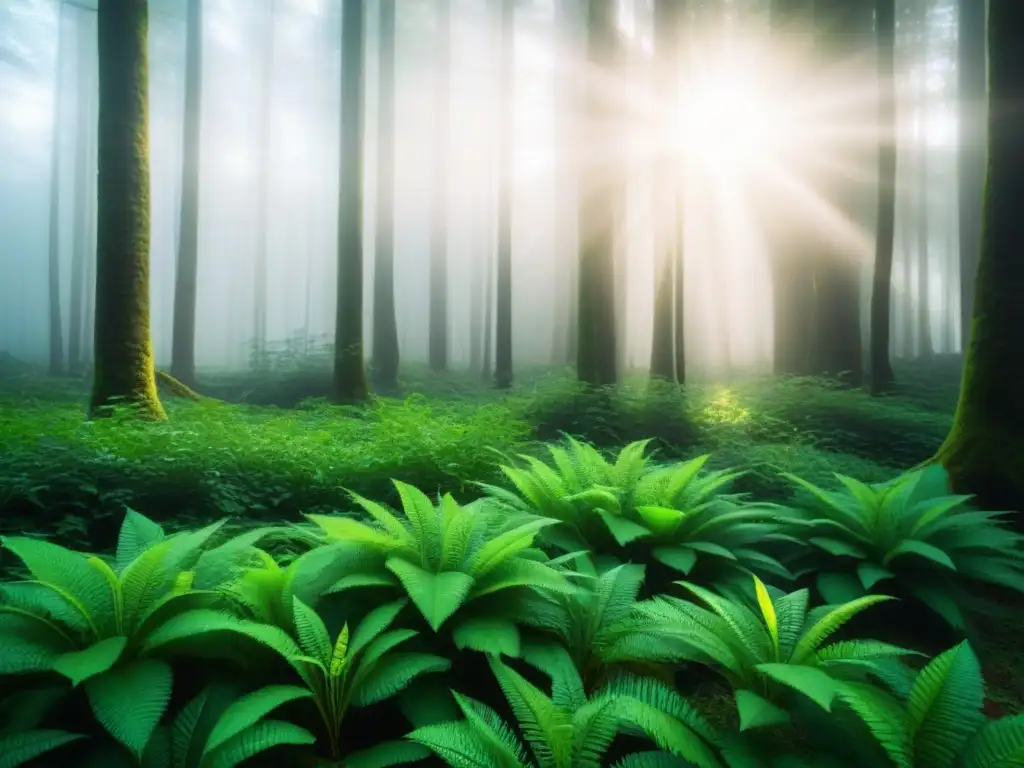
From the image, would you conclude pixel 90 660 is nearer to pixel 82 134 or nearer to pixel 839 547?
pixel 839 547

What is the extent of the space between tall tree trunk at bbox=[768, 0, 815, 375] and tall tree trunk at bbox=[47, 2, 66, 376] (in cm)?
2444

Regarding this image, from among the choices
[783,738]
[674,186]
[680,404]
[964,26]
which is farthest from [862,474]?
[964,26]

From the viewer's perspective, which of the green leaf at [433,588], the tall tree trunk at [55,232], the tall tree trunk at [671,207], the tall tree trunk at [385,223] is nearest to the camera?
the green leaf at [433,588]

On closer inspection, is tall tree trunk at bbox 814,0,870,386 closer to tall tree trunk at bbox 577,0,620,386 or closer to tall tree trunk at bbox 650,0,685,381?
tall tree trunk at bbox 650,0,685,381

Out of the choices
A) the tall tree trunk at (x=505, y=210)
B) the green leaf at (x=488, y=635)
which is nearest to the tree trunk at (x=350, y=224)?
the tall tree trunk at (x=505, y=210)

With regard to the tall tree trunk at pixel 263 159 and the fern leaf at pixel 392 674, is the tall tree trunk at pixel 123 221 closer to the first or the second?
the fern leaf at pixel 392 674

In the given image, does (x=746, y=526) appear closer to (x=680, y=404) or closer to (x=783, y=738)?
(x=783, y=738)

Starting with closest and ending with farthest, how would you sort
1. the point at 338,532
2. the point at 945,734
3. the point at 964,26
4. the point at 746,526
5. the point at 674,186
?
the point at 945,734 < the point at 338,532 < the point at 746,526 < the point at 674,186 < the point at 964,26

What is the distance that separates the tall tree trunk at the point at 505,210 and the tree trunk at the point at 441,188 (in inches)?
195

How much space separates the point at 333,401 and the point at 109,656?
10.2 meters

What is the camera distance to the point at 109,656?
2.33 m

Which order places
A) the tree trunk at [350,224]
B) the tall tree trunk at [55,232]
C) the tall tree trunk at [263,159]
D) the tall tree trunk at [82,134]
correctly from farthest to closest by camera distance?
the tall tree trunk at [263,159] < the tall tree trunk at [82,134] < the tall tree trunk at [55,232] < the tree trunk at [350,224]

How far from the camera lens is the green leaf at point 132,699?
2116 millimetres

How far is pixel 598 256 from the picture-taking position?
12086 millimetres
